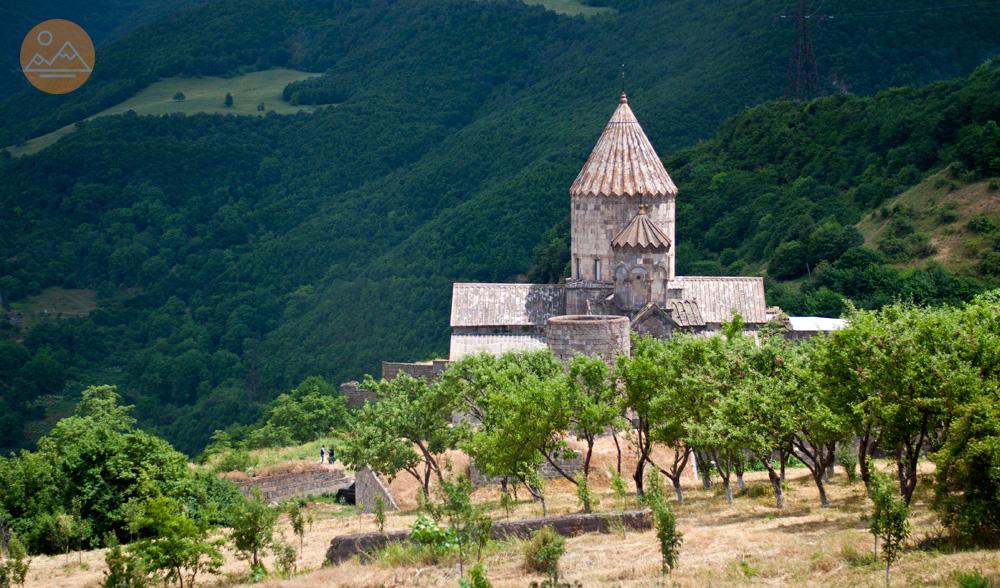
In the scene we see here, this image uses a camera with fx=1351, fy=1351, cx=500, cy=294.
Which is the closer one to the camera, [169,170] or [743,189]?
[743,189]

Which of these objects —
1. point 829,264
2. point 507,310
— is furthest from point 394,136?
point 507,310

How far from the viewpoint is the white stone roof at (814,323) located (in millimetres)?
38781

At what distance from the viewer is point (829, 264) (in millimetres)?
48594

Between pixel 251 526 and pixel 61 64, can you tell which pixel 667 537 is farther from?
pixel 61 64

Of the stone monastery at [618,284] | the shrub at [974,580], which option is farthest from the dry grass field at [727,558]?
the stone monastery at [618,284]

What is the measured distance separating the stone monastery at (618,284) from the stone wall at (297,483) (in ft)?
16.5

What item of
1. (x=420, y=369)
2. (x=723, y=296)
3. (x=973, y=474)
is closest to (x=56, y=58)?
(x=420, y=369)

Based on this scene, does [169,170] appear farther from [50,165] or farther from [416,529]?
[416,529]

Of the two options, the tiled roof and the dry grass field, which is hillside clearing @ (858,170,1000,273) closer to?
the tiled roof

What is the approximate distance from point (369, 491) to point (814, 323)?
14812 millimetres

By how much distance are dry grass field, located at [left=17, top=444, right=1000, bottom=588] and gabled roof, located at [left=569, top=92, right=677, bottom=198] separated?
39.4ft

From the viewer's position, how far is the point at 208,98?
98438mm

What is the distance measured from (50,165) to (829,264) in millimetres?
54750

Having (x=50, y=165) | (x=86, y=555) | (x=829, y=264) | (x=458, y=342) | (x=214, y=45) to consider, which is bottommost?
(x=86, y=555)
